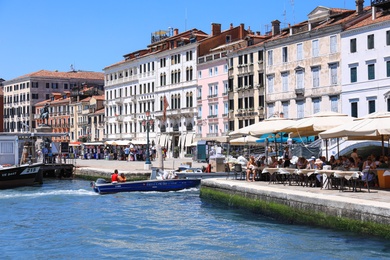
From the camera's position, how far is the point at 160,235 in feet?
66.6

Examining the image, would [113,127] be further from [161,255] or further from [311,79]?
[161,255]

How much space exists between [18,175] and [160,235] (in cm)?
2000

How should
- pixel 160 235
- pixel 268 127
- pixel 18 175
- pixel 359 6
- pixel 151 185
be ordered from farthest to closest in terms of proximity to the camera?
pixel 359 6 → pixel 18 175 → pixel 151 185 → pixel 268 127 → pixel 160 235

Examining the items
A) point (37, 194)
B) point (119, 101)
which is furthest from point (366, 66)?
point (119, 101)

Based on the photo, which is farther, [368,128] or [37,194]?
[37,194]

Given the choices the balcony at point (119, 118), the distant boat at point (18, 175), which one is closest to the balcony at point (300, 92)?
the distant boat at point (18, 175)

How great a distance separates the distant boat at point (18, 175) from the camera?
37.6m

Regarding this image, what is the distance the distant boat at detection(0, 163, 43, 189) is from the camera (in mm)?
37562

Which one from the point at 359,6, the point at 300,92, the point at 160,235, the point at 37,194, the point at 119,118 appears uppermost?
the point at 359,6

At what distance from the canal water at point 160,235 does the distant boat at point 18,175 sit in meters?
8.29

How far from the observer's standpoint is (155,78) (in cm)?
8050

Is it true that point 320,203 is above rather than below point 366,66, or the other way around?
below

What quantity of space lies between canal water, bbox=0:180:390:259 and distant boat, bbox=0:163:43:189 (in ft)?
27.2

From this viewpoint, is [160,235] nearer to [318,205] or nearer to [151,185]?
[318,205]
